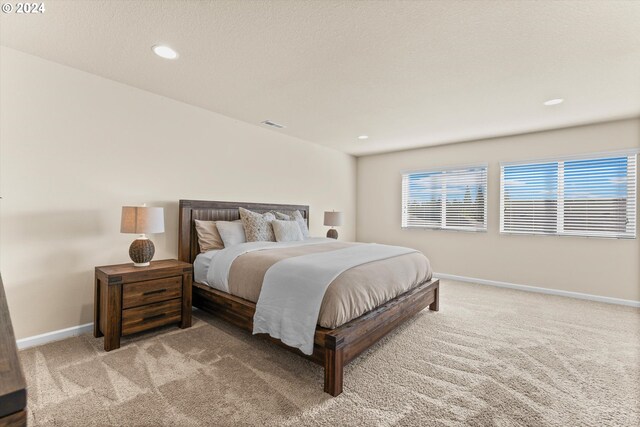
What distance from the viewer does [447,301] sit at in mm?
3910

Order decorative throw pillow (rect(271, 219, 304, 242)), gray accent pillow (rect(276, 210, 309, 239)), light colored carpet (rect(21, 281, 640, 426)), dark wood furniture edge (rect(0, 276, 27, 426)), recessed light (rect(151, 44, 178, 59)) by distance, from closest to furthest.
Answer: dark wood furniture edge (rect(0, 276, 27, 426))
light colored carpet (rect(21, 281, 640, 426))
recessed light (rect(151, 44, 178, 59))
decorative throw pillow (rect(271, 219, 304, 242))
gray accent pillow (rect(276, 210, 309, 239))

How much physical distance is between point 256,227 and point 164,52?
2012 mm

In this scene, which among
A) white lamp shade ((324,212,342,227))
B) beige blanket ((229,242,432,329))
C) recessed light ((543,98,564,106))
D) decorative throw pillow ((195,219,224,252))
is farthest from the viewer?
white lamp shade ((324,212,342,227))

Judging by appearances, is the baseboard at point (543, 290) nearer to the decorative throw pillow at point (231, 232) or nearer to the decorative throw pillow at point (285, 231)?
the decorative throw pillow at point (285, 231)

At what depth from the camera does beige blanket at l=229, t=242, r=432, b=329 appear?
2.06 m

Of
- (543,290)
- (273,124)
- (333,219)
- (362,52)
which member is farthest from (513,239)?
(273,124)

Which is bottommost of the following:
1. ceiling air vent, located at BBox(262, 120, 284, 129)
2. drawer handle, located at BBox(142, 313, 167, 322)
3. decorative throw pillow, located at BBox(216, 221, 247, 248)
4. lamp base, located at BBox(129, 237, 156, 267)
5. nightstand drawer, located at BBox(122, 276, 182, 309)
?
drawer handle, located at BBox(142, 313, 167, 322)

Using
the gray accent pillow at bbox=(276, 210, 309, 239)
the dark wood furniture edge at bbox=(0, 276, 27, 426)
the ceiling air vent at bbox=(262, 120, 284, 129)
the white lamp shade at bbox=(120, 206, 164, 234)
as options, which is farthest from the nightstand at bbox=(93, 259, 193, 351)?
the ceiling air vent at bbox=(262, 120, 284, 129)

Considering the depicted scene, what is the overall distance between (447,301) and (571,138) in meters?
2.92

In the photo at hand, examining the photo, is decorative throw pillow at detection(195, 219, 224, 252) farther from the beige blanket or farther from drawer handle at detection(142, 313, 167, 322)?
drawer handle at detection(142, 313, 167, 322)

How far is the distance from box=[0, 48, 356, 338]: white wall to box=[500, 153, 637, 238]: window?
14.8ft

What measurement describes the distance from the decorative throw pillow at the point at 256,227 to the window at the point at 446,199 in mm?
3079

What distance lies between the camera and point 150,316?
2.65 meters

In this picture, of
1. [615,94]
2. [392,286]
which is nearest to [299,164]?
[392,286]
